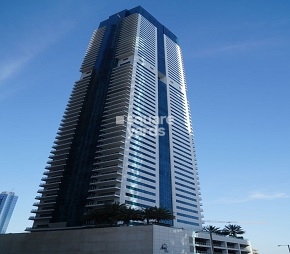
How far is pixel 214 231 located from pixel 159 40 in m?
137

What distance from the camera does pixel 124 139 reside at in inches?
4633

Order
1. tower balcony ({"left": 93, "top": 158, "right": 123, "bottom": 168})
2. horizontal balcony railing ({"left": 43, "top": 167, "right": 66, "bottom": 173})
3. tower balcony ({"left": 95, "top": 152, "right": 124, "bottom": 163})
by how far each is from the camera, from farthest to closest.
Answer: horizontal balcony railing ({"left": 43, "top": 167, "right": 66, "bottom": 173}), tower balcony ({"left": 95, "top": 152, "right": 124, "bottom": 163}), tower balcony ({"left": 93, "top": 158, "right": 123, "bottom": 168})

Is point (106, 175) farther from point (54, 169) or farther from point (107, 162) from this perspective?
point (54, 169)

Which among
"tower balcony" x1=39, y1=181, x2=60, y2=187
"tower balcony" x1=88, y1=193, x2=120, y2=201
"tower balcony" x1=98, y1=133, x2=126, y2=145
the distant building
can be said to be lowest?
the distant building

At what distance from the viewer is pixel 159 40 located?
188250 millimetres

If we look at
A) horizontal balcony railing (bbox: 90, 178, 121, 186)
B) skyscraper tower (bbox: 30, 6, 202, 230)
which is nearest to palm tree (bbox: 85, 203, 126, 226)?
skyscraper tower (bbox: 30, 6, 202, 230)

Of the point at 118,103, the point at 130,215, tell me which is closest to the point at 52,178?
the point at 118,103

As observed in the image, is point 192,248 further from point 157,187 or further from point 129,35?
point 129,35

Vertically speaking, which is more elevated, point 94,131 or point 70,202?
point 94,131

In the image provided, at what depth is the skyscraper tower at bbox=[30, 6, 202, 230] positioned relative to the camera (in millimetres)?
111500

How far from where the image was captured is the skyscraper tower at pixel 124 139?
366 ft

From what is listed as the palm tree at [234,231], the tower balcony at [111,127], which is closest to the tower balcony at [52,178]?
the tower balcony at [111,127]

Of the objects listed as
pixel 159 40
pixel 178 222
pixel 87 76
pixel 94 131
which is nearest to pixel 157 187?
pixel 178 222

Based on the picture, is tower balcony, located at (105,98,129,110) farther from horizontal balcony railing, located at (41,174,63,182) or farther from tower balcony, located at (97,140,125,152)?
horizontal balcony railing, located at (41,174,63,182)
